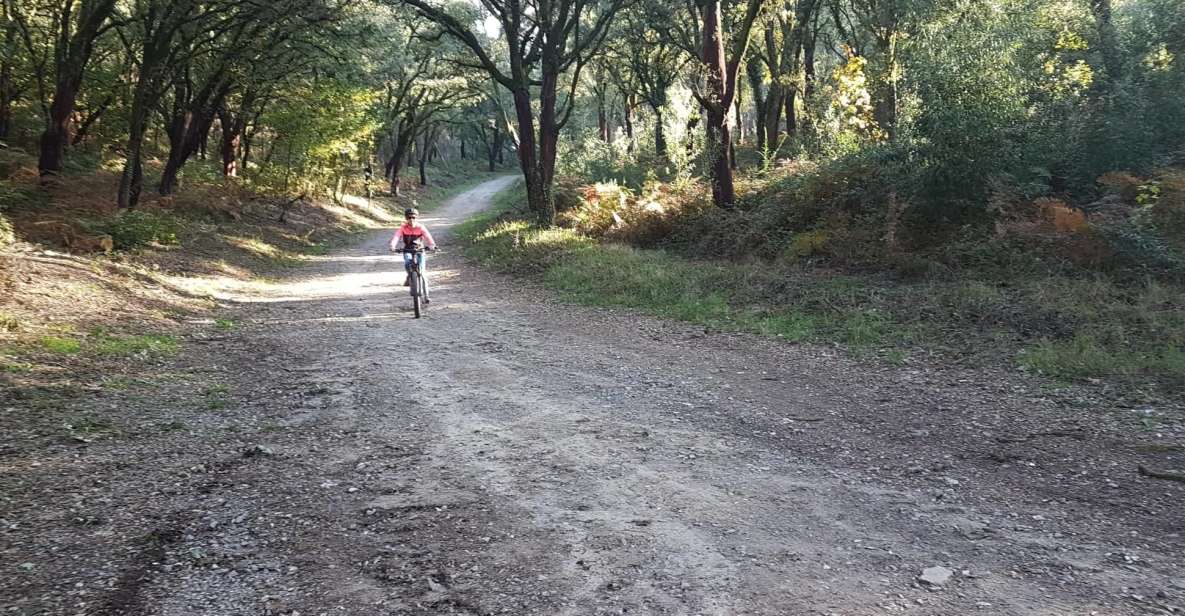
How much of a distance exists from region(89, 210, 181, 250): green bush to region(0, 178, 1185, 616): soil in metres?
7.66

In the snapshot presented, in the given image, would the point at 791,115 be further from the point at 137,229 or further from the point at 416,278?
the point at 137,229

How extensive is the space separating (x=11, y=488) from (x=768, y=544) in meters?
4.90

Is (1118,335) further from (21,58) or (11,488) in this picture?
(21,58)

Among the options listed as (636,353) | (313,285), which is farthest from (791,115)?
(636,353)

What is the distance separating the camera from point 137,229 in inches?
562

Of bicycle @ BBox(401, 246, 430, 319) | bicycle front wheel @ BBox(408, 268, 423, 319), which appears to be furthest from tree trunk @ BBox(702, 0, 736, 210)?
bicycle front wheel @ BBox(408, 268, 423, 319)

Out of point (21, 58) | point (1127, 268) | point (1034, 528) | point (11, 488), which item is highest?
point (21, 58)

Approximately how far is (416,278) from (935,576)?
31.1 feet

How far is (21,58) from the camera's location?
18.3 meters

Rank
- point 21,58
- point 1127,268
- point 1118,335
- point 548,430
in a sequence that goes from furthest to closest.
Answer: point 21,58
point 1127,268
point 1118,335
point 548,430

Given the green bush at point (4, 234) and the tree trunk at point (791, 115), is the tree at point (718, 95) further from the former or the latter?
the green bush at point (4, 234)

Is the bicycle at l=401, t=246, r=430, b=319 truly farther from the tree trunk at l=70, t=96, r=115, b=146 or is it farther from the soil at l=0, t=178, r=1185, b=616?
the tree trunk at l=70, t=96, r=115, b=146

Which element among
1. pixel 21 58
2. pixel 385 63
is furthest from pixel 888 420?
pixel 385 63

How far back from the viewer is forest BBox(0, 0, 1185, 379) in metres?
10.1
